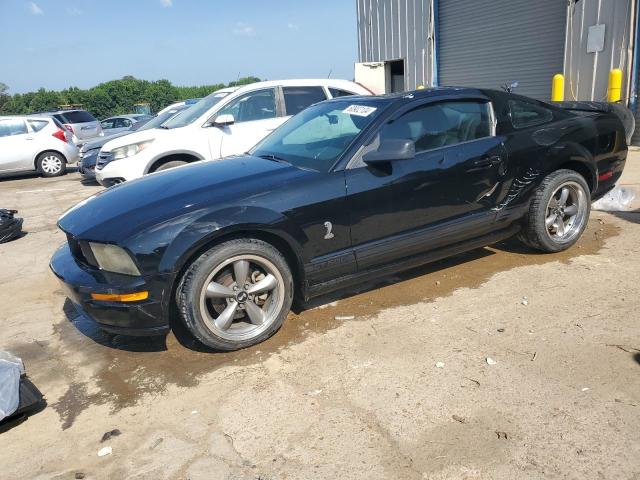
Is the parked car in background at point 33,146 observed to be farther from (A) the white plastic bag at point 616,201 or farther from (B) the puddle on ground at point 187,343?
(A) the white plastic bag at point 616,201

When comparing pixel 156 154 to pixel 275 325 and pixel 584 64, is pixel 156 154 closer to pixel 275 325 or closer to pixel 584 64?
pixel 275 325

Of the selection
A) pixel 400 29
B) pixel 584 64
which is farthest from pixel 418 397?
pixel 400 29

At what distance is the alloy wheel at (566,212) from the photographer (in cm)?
464

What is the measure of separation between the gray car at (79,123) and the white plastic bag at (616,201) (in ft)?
53.3

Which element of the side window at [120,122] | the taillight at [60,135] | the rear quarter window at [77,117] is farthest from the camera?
the side window at [120,122]

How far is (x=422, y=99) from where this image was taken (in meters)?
4.10

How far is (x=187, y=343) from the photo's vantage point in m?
3.65

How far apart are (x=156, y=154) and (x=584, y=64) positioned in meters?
9.08

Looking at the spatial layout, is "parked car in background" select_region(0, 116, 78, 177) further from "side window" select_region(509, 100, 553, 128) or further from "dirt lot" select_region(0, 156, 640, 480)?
"side window" select_region(509, 100, 553, 128)

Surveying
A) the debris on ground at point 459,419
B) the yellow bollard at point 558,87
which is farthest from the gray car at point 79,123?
the debris on ground at point 459,419

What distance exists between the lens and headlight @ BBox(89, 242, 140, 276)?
3.14 metres

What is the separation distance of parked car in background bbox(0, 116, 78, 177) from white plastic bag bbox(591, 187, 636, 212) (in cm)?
1282

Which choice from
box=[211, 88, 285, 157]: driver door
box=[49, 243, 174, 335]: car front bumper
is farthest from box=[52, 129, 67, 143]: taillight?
box=[49, 243, 174, 335]: car front bumper

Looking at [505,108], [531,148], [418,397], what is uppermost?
[505,108]
